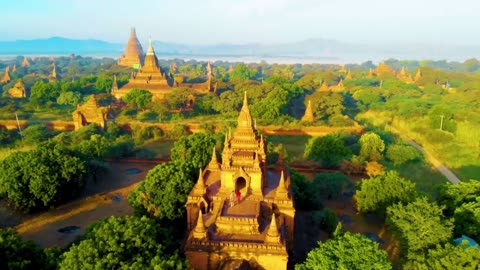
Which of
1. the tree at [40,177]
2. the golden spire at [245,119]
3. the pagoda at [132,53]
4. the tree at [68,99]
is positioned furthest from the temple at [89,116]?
the pagoda at [132,53]

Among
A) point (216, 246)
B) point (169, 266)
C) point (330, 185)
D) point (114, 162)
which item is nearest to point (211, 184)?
point (216, 246)

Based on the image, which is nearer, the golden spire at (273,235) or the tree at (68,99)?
the golden spire at (273,235)

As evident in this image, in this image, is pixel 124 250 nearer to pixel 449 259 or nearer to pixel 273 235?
pixel 273 235

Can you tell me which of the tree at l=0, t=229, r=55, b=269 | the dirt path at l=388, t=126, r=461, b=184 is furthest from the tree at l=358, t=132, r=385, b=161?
the tree at l=0, t=229, r=55, b=269

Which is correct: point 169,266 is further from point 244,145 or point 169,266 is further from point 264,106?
point 264,106

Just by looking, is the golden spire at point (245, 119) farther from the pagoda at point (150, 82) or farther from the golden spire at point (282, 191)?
the pagoda at point (150, 82)

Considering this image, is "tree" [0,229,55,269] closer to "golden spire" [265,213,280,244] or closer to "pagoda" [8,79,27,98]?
"golden spire" [265,213,280,244]

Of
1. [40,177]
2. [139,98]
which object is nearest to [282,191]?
[40,177]
